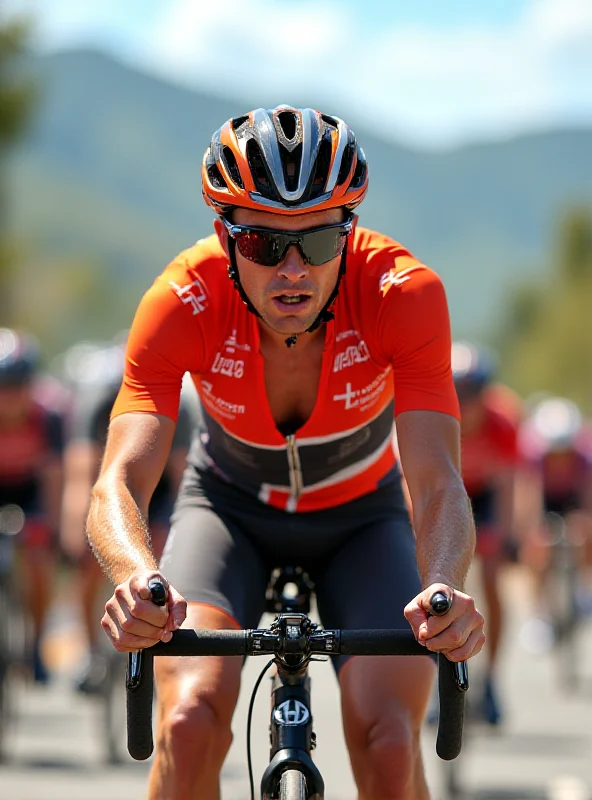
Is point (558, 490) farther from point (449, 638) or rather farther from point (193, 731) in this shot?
point (449, 638)

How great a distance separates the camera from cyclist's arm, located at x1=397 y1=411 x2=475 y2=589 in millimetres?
4234

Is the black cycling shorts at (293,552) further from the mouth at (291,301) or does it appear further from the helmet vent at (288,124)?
the helmet vent at (288,124)

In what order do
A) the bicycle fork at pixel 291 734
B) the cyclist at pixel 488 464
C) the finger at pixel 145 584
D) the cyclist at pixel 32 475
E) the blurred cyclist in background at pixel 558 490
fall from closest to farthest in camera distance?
1. the finger at pixel 145 584
2. the bicycle fork at pixel 291 734
3. the cyclist at pixel 488 464
4. the cyclist at pixel 32 475
5. the blurred cyclist in background at pixel 558 490

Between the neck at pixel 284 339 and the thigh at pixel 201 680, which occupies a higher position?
the neck at pixel 284 339

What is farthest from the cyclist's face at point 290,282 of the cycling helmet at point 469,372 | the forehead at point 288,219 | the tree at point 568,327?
the tree at point 568,327

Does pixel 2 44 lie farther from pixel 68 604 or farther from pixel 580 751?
pixel 580 751

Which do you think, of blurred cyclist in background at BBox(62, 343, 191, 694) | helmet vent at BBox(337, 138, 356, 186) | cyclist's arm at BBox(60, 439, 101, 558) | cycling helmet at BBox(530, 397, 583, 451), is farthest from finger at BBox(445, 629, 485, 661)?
cycling helmet at BBox(530, 397, 583, 451)

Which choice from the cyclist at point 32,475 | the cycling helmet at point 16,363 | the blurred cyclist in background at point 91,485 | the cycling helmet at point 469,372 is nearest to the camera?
the blurred cyclist in background at point 91,485

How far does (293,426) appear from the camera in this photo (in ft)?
16.2

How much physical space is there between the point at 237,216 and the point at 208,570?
1.08m

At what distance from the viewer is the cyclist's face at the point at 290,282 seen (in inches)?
177

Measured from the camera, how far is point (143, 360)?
4.62 meters

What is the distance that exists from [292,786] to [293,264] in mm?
1430

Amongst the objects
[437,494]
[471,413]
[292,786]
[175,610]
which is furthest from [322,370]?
[471,413]
